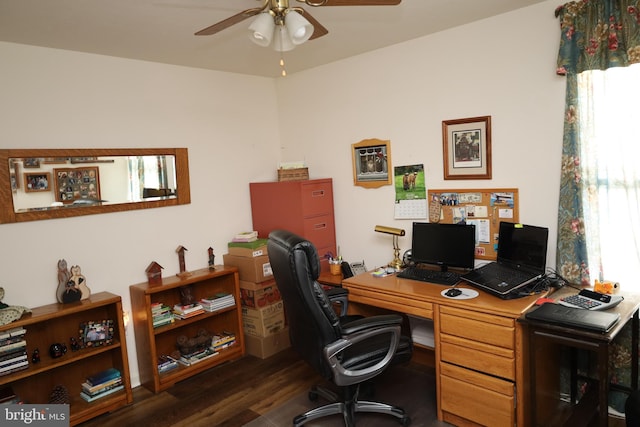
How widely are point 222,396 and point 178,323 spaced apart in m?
0.64

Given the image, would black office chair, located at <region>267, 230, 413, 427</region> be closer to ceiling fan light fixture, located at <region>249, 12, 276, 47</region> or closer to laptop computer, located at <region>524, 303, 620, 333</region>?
laptop computer, located at <region>524, 303, 620, 333</region>

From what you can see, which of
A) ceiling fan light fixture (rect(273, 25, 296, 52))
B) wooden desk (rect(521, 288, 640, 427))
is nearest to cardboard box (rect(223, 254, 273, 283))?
ceiling fan light fixture (rect(273, 25, 296, 52))

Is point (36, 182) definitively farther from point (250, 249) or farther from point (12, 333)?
point (250, 249)

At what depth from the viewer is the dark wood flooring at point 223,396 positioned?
280cm

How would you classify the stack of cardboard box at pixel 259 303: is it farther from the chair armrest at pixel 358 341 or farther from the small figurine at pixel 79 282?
the chair armrest at pixel 358 341

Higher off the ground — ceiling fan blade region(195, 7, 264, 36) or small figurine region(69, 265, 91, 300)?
ceiling fan blade region(195, 7, 264, 36)

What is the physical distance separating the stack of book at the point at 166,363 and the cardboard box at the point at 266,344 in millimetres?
610

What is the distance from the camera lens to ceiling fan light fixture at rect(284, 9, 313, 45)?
6.05 feet

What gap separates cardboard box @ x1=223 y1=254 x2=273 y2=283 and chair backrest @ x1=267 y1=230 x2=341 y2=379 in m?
1.25

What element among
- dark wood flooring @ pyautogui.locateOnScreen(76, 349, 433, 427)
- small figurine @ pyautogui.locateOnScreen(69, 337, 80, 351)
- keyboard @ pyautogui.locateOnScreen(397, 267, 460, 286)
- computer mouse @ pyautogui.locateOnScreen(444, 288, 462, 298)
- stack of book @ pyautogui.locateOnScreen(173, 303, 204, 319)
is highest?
keyboard @ pyautogui.locateOnScreen(397, 267, 460, 286)

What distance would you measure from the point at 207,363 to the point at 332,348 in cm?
161

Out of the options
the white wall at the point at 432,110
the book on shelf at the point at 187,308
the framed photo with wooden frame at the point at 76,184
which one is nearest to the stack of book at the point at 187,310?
the book on shelf at the point at 187,308

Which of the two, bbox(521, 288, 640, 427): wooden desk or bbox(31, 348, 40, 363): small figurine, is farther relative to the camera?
bbox(31, 348, 40, 363): small figurine

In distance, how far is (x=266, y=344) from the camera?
362cm
